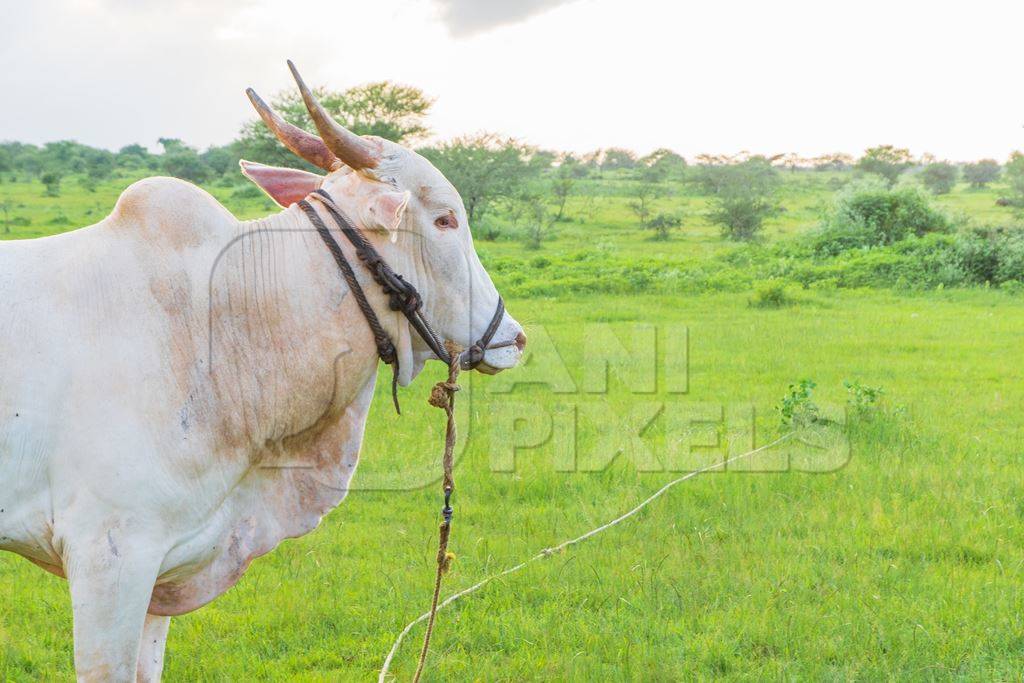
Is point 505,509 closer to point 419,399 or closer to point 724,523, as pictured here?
point 724,523

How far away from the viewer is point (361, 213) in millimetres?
2748

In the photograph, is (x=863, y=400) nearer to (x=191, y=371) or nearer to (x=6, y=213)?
(x=191, y=371)

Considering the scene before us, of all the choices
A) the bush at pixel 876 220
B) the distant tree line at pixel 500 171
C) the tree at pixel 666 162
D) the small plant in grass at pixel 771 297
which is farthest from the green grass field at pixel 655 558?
the tree at pixel 666 162

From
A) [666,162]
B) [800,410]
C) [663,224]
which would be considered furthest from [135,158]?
[800,410]

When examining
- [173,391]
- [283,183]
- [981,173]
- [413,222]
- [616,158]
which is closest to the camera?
[173,391]

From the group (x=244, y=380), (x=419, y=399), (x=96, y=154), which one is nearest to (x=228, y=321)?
(x=244, y=380)

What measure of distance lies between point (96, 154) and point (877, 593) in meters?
45.4

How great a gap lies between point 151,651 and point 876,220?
56.2ft

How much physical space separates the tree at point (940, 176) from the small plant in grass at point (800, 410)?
129 ft

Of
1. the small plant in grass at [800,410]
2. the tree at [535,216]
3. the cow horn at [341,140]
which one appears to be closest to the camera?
the cow horn at [341,140]

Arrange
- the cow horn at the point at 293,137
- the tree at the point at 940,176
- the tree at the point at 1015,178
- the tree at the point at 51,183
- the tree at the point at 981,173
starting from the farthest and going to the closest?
the tree at the point at 981,173
the tree at the point at 940,176
the tree at the point at 1015,178
the tree at the point at 51,183
the cow horn at the point at 293,137

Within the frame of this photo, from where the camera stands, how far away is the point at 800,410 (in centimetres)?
693

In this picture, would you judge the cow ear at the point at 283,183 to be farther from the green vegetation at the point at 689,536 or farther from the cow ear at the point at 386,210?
the green vegetation at the point at 689,536

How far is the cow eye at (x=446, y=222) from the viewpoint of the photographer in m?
2.86
